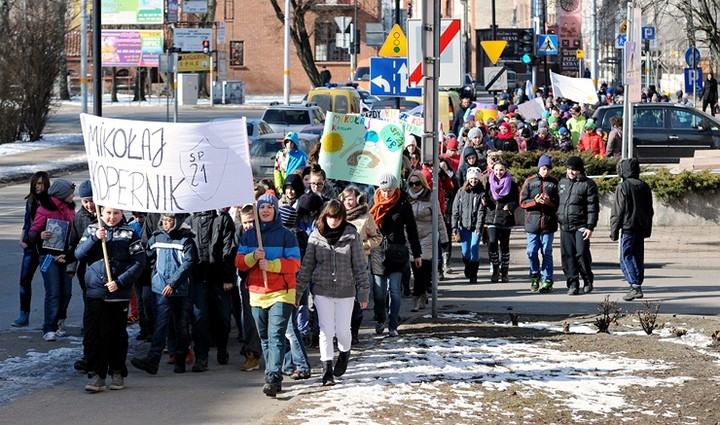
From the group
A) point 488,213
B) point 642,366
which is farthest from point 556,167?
point 642,366

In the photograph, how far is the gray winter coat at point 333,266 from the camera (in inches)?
416

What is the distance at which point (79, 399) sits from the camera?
400 inches

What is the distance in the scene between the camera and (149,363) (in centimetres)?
1112

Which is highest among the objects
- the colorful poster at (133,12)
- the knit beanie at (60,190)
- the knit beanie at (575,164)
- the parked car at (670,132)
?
the colorful poster at (133,12)

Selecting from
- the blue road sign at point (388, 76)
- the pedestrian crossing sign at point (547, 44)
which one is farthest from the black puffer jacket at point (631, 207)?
the pedestrian crossing sign at point (547, 44)

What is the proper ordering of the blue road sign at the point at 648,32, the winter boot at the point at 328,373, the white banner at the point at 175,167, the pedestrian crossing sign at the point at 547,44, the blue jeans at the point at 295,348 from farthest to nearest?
the pedestrian crossing sign at the point at 547,44 → the blue road sign at the point at 648,32 → the blue jeans at the point at 295,348 → the winter boot at the point at 328,373 → the white banner at the point at 175,167

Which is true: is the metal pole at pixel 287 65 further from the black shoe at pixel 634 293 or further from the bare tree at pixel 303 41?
the black shoe at pixel 634 293

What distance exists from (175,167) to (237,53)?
70877 mm

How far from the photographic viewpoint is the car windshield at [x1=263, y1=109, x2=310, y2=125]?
36.1 m

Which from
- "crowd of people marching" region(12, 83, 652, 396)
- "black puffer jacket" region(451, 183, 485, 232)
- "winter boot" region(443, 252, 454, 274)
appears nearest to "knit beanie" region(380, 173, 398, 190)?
"crowd of people marching" region(12, 83, 652, 396)

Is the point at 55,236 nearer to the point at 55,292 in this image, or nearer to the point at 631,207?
the point at 55,292

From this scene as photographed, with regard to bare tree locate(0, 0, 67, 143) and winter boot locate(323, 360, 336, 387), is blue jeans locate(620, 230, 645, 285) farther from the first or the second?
bare tree locate(0, 0, 67, 143)

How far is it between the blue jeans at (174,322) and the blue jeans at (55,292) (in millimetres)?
1901

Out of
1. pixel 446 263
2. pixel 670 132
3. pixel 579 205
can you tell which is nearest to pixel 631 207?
pixel 579 205
